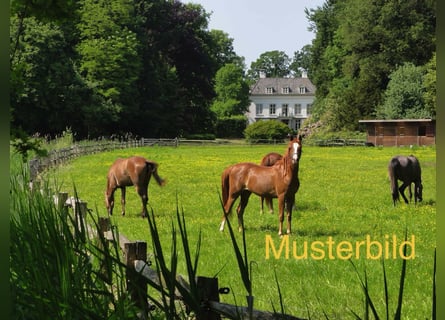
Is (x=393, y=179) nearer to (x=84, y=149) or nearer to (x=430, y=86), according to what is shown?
(x=430, y=86)

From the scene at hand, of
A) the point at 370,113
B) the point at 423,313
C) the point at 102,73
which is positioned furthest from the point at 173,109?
the point at 423,313

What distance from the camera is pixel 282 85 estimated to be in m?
3.00

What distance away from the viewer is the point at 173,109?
3.37 meters

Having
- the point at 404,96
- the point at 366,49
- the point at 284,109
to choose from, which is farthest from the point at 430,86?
the point at 284,109

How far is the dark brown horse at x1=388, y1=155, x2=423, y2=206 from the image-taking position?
14.3ft

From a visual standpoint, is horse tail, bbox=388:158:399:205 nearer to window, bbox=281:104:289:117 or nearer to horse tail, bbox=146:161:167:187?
window, bbox=281:104:289:117

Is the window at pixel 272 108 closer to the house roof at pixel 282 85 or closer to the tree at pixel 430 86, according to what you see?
the house roof at pixel 282 85

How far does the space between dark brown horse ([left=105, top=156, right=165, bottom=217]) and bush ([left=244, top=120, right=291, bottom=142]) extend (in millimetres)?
1004

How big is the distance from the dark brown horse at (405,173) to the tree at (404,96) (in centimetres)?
86

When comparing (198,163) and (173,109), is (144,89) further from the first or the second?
(198,163)


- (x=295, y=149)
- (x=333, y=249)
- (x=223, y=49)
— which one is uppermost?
(x=223, y=49)

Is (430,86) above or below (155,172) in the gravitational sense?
above

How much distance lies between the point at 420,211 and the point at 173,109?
196 centimetres

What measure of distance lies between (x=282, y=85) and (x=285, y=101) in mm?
92
